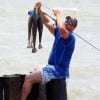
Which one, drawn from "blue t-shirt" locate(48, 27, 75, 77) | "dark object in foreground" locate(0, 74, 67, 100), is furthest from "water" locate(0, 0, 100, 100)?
"dark object in foreground" locate(0, 74, 67, 100)

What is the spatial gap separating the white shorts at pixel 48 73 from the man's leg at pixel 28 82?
0.21 feet

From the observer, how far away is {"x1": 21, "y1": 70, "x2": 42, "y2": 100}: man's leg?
338 inches

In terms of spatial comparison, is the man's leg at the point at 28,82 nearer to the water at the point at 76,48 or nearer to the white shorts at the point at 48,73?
the white shorts at the point at 48,73

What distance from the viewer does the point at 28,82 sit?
8.59 metres

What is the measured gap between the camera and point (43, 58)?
1838 centimetres

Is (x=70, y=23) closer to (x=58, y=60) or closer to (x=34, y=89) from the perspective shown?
(x=58, y=60)

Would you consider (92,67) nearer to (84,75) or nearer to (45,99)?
(84,75)

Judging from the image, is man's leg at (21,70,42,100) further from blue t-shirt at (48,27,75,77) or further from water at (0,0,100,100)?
water at (0,0,100,100)

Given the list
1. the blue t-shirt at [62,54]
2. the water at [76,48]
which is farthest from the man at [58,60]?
the water at [76,48]

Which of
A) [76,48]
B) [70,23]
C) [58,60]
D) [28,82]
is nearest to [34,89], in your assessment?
[28,82]

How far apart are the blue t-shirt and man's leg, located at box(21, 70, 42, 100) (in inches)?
11.5

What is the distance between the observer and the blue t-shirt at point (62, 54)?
8734 mm

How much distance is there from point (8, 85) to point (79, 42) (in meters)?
13.0

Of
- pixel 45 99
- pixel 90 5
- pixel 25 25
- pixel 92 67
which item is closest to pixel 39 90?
pixel 45 99
